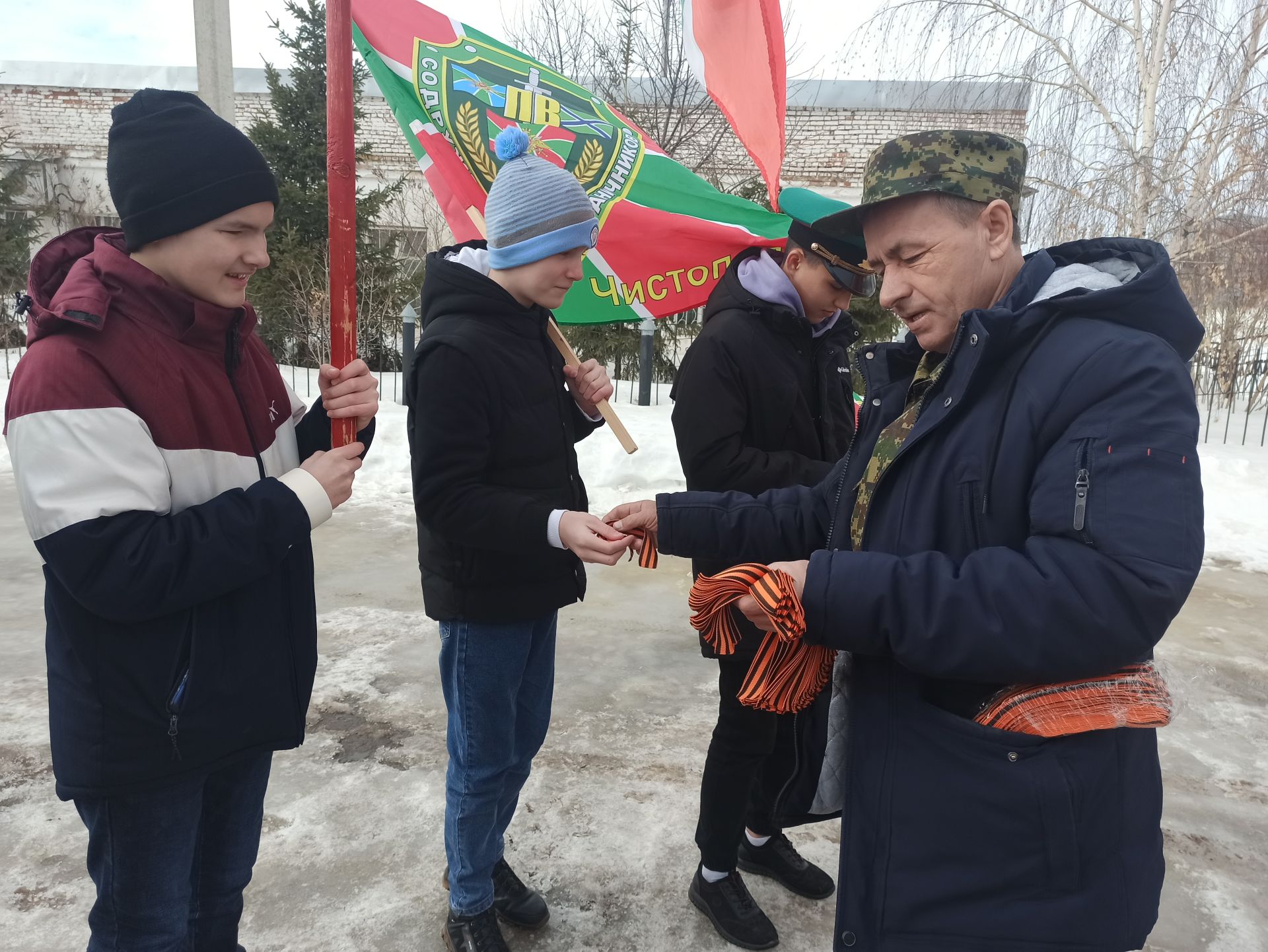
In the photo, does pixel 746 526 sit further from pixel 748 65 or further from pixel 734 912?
pixel 748 65

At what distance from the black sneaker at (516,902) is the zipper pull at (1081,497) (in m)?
1.89

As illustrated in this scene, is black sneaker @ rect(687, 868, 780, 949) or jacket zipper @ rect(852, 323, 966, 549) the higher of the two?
jacket zipper @ rect(852, 323, 966, 549)

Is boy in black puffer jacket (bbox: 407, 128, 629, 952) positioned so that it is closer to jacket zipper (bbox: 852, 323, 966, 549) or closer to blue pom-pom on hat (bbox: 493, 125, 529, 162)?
blue pom-pom on hat (bbox: 493, 125, 529, 162)

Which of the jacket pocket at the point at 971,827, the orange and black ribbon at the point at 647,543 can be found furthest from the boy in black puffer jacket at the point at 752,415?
the jacket pocket at the point at 971,827

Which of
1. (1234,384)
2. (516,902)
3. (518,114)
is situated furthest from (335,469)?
(1234,384)

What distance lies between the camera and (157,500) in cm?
144

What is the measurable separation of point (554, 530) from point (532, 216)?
77cm

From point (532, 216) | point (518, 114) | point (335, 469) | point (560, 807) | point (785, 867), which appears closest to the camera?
point (335, 469)

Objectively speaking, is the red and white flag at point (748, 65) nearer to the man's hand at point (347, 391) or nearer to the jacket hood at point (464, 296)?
the jacket hood at point (464, 296)

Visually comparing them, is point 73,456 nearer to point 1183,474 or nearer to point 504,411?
point 504,411

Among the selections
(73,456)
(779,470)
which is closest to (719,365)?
(779,470)

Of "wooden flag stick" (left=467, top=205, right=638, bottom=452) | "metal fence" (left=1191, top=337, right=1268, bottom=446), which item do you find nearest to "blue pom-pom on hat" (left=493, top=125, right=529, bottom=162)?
"wooden flag stick" (left=467, top=205, right=638, bottom=452)

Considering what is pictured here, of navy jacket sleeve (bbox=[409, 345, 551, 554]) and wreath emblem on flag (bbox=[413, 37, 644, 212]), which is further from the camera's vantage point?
wreath emblem on flag (bbox=[413, 37, 644, 212])

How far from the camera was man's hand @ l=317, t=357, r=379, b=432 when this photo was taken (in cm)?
171
